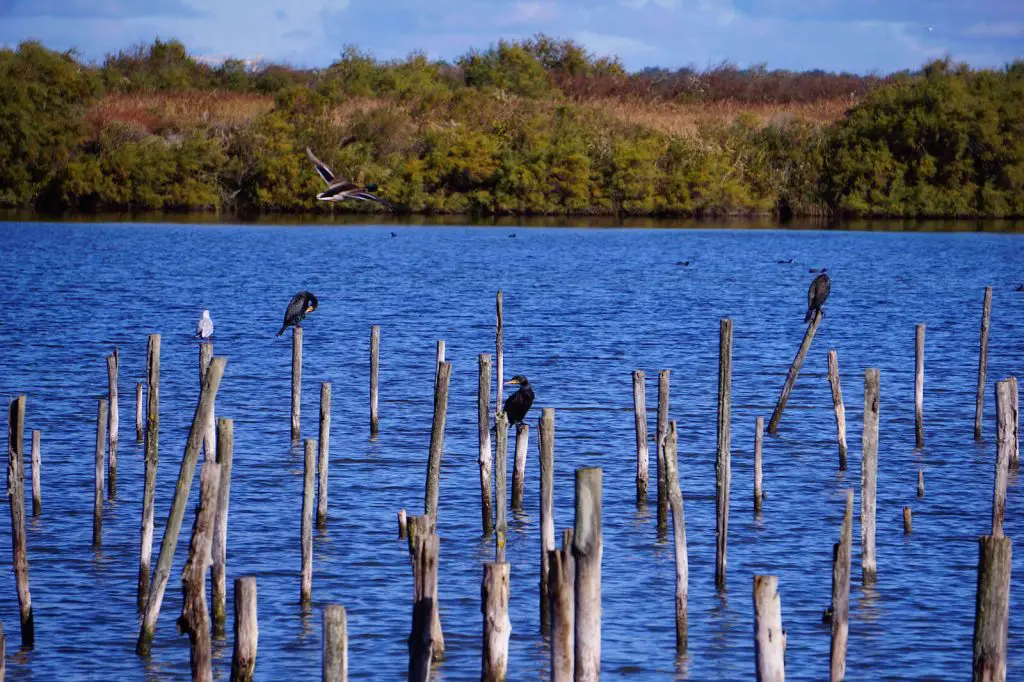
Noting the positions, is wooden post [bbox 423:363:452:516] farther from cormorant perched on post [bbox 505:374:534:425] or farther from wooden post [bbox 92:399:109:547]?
wooden post [bbox 92:399:109:547]

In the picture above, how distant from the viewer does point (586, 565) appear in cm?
962

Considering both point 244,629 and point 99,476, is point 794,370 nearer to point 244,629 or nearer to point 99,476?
point 99,476

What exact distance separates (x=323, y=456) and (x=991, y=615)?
342 inches

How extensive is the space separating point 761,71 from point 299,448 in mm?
122869

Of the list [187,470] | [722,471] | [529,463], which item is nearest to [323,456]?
[722,471]

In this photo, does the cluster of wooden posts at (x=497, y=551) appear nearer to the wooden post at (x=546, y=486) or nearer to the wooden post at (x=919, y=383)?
the wooden post at (x=546, y=486)

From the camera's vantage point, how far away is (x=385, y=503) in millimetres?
19062

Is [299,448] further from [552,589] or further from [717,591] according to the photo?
[552,589]

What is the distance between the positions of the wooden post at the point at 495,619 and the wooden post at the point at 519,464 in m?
4.76

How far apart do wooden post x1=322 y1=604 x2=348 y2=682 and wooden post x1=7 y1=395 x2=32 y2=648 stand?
418 cm

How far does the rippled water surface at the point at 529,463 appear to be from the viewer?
14023mm

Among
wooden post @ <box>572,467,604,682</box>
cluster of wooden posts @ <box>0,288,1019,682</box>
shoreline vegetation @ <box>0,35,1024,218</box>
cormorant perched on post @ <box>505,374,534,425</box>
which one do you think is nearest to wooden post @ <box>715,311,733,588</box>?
cluster of wooden posts @ <box>0,288,1019,682</box>

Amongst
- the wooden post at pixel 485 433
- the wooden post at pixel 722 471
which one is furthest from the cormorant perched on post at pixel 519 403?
the wooden post at pixel 722 471

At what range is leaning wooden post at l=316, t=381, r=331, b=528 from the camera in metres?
16.5
